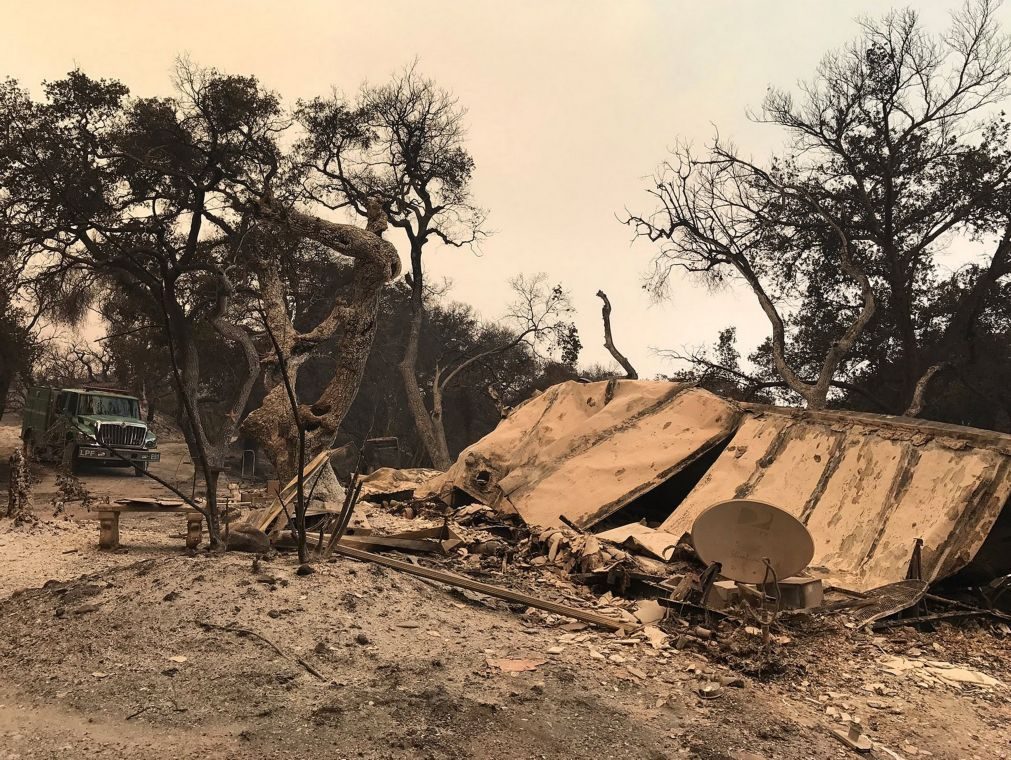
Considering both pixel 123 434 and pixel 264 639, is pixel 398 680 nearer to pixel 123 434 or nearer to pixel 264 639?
pixel 264 639

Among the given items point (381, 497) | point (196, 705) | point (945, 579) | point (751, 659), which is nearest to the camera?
point (196, 705)

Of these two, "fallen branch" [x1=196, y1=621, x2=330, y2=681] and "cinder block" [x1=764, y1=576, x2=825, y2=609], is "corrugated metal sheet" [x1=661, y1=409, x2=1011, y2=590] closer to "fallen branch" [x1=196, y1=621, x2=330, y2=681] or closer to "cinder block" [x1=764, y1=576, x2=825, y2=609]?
"cinder block" [x1=764, y1=576, x2=825, y2=609]

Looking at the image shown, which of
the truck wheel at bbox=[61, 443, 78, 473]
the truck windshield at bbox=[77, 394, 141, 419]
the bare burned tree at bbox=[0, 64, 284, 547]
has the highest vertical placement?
the bare burned tree at bbox=[0, 64, 284, 547]

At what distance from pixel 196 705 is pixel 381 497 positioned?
8.99 meters

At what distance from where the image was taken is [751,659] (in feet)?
16.9

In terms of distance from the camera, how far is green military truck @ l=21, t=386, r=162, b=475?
18469 millimetres

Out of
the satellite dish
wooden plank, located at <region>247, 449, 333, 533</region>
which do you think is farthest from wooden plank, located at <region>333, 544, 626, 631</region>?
wooden plank, located at <region>247, 449, 333, 533</region>

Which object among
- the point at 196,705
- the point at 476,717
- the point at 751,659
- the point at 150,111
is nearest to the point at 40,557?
the point at 196,705

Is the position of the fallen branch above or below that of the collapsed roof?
below

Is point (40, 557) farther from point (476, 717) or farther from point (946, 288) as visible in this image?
point (946, 288)

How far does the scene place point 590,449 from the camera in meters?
11.0

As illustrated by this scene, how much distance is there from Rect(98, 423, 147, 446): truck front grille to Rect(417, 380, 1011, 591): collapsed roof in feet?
34.7

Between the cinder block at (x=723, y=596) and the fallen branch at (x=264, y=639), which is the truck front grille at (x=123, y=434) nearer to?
the fallen branch at (x=264, y=639)

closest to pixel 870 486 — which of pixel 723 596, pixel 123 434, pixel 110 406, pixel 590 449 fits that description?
pixel 723 596
